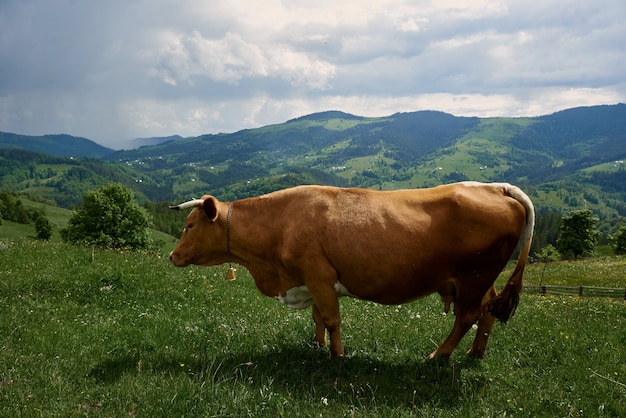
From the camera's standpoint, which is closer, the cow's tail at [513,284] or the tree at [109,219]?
the cow's tail at [513,284]

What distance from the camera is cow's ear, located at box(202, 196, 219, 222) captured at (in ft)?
26.5

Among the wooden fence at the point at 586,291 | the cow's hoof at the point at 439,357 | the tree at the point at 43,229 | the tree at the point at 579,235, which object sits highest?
the cow's hoof at the point at 439,357

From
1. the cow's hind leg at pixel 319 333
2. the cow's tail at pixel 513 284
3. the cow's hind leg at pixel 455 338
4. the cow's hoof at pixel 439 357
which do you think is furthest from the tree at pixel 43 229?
the cow's tail at pixel 513 284

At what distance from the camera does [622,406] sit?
5.75 m

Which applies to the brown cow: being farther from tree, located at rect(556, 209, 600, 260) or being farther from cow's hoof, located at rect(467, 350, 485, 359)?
tree, located at rect(556, 209, 600, 260)

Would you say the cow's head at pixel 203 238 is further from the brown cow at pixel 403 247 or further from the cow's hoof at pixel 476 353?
the cow's hoof at pixel 476 353

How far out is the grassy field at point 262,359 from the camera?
221 inches

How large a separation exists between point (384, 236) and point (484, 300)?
8.19 feet

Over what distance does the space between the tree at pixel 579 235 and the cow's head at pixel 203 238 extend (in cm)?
8840

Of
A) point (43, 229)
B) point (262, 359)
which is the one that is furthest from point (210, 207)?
point (43, 229)

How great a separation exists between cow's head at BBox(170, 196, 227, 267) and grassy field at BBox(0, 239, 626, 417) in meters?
1.49

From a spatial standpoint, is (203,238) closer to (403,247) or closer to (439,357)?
(403,247)

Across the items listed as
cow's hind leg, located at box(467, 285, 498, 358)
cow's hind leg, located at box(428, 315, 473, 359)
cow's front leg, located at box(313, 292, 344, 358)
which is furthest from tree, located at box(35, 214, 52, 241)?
cow's hind leg, located at box(467, 285, 498, 358)

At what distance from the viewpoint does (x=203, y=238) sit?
843 centimetres
